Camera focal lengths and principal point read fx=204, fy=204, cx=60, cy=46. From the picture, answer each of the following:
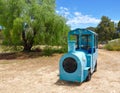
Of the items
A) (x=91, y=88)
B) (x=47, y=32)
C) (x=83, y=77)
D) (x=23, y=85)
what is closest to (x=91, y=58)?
(x=83, y=77)

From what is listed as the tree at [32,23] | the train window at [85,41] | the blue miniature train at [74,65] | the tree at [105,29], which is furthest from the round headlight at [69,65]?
the tree at [105,29]

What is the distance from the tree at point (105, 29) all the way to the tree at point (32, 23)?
59.5 feet

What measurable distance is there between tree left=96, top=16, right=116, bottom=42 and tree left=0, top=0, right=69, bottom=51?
18151 mm

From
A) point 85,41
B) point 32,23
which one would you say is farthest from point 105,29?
point 85,41

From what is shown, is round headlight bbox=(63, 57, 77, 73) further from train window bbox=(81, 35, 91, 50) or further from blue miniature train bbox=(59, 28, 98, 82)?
train window bbox=(81, 35, 91, 50)

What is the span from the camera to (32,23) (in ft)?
51.7

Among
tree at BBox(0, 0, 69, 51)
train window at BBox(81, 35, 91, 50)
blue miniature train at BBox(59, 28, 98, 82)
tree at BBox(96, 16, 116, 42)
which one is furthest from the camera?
tree at BBox(96, 16, 116, 42)

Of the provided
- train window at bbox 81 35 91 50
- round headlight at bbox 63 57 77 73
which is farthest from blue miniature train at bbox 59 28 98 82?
train window at bbox 81 35 91 50

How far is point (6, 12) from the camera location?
1568 cm

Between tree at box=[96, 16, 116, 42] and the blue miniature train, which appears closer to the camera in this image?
the blue miniature train

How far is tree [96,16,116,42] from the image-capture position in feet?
109

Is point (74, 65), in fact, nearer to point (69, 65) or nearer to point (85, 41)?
point (69, 65)

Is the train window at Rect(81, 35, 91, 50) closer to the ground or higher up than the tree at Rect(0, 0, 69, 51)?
closer to the ground

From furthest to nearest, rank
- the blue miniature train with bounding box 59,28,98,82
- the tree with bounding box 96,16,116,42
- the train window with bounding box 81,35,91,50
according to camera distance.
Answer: the tree with bounding box 96,16,116,42 → the train window with bounding box 81,35,91,50 → the blue miniature train with bounding box 59,28,98,82
